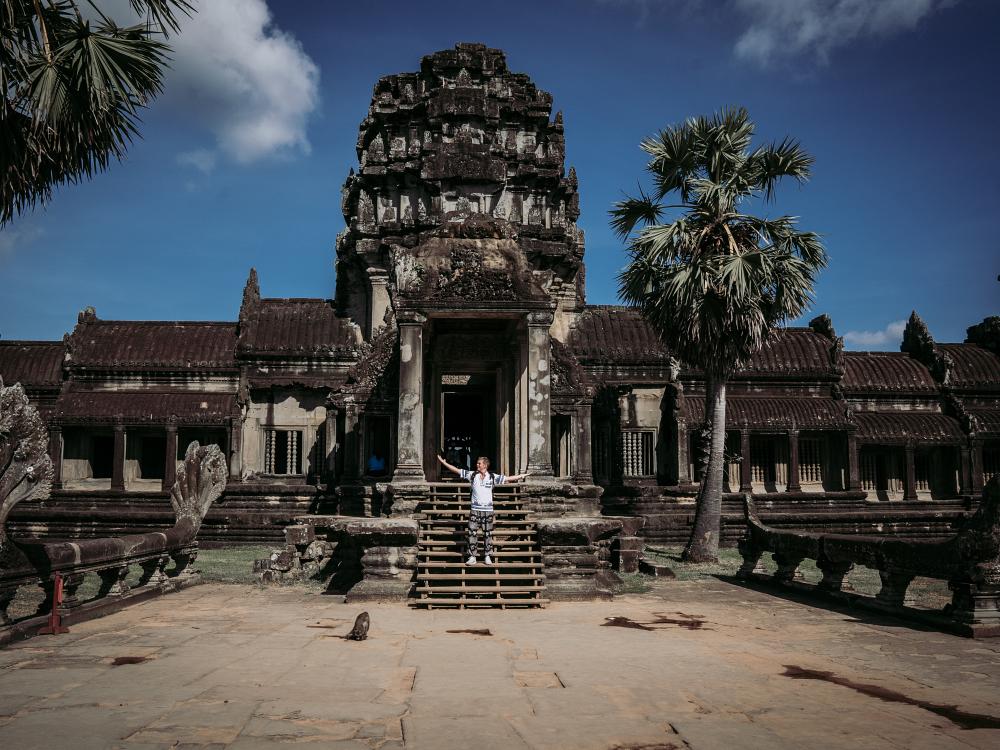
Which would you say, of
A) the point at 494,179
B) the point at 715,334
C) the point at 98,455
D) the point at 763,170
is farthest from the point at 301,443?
the point at 763,170

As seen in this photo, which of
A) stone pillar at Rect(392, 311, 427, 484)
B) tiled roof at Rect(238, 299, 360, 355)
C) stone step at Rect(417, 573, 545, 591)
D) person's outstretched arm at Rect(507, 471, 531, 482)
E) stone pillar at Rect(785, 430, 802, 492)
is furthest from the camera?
tiled roof at Rect(238, 299, 360, 355)

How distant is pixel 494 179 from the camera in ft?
71.5

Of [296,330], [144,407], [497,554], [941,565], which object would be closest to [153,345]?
[144,407]

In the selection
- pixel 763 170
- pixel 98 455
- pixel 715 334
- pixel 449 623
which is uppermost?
pixel 763 170

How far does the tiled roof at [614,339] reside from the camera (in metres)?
25.1

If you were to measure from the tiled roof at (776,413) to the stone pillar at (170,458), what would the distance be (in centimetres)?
1536

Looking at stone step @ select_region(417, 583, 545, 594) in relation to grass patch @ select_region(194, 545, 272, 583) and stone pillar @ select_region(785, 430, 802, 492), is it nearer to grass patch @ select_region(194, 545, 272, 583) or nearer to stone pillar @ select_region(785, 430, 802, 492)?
grass patch @ select_region(194, 545, 272, 583)

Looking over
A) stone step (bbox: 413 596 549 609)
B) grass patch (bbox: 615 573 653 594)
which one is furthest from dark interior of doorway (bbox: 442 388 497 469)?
stone step (bbox: 413 596 549 609)

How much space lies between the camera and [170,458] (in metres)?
23.7

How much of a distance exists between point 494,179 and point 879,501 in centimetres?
1635

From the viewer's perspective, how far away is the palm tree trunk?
17.2 metres

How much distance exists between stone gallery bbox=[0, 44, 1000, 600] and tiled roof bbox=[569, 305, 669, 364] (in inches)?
2.7

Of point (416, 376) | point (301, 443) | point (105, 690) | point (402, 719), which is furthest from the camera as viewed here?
point (301, 443)

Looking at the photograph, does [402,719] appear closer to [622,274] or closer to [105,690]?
[105,690]
